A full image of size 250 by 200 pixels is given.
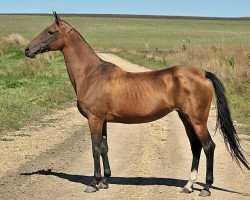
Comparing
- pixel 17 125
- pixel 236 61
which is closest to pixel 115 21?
pixel 236 61

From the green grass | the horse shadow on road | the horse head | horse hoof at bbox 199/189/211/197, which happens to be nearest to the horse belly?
the horse shadow on road

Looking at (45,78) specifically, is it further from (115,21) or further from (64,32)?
(115,21)

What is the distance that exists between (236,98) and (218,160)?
9831mm

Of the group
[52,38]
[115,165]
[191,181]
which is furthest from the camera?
[115,165]

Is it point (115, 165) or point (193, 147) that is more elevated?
point (193, 147)

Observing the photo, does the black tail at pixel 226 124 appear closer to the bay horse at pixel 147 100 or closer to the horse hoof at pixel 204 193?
the bay horse at pixel 147 100

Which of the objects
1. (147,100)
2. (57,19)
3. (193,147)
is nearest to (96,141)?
(147,100)

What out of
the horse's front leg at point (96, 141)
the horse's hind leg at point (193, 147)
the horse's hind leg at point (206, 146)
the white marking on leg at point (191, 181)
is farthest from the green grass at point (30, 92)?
the horse's hind leg at point (206, 146)

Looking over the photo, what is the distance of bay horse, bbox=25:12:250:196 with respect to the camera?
8.46 meters

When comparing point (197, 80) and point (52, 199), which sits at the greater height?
point (197, 80)

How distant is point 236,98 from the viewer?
20.5m

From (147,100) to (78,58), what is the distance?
1.47 m

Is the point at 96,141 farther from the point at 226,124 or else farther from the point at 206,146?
the point at 226,124

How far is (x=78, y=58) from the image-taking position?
9.23 meters
